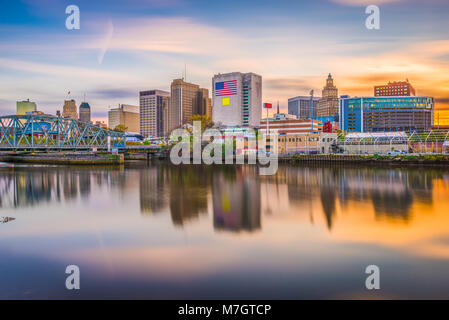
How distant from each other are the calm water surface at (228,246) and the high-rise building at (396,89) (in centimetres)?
19150

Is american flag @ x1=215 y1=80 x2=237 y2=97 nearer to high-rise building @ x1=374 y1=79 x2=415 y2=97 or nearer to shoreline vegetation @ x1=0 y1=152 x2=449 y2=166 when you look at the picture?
shoreline vegetation @ x1=0 y1=152 x2=449 y2=166

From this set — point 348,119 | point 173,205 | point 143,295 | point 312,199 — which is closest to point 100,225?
point 173,205

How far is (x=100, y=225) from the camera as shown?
14.6 m

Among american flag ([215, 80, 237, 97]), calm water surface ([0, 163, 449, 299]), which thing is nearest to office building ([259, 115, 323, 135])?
calm water surface ([0, 163, 449, 299])

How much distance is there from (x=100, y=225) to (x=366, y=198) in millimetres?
14990

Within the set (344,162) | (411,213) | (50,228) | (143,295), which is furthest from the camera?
(344,162)

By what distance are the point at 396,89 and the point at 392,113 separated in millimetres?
68887

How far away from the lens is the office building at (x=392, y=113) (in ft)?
432

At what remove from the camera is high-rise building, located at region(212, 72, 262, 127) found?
144125mm

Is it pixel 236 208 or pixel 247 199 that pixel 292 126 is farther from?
pixel 236 208

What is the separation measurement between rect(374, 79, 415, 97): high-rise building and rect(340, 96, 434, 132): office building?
53.6 meters

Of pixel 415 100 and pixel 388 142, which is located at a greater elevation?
pixel 415 100
